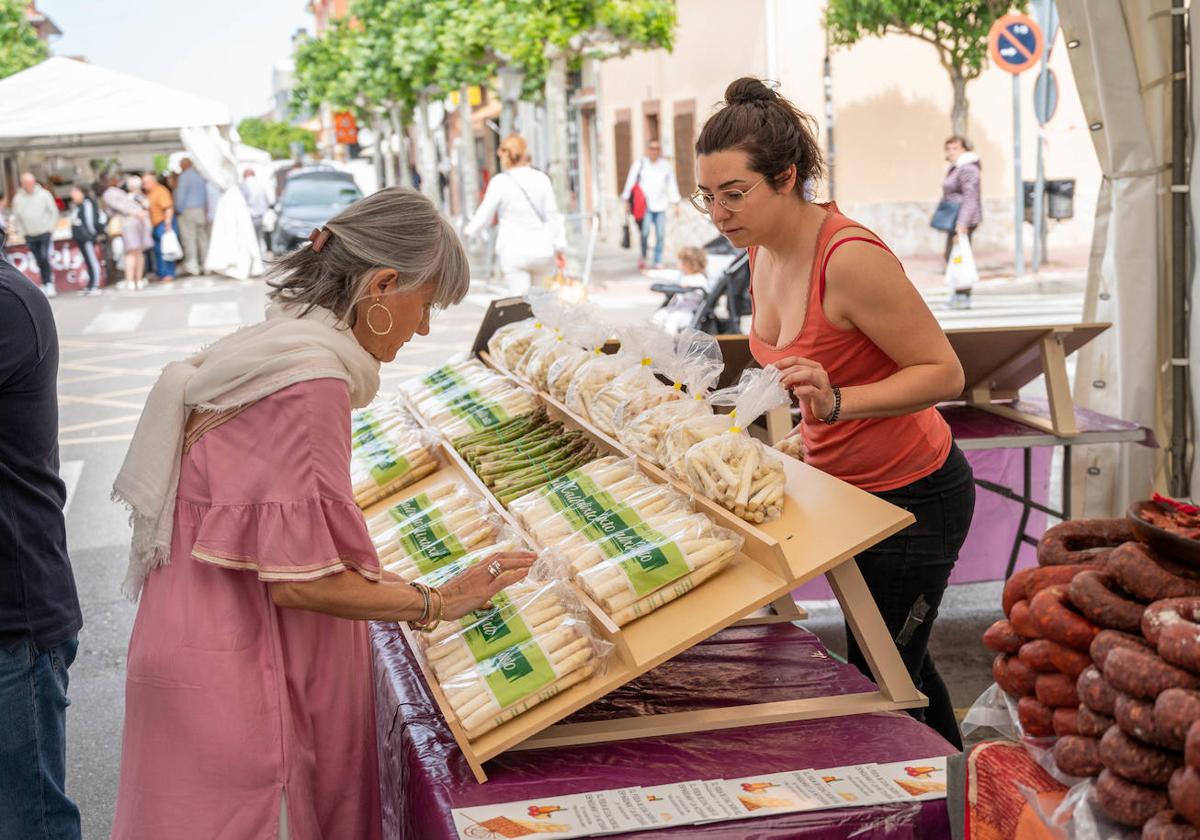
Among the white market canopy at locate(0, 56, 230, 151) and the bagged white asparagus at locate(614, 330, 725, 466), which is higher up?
the white market canopy at locate(0, 56, 230, 151)

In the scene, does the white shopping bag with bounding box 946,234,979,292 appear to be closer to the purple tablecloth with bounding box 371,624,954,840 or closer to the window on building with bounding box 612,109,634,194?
the purple tablecloth with bounding box 371,624,954,840

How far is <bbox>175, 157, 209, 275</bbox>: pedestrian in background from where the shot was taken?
24.6m

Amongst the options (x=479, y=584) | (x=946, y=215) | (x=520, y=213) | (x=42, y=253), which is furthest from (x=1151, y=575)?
(x=42, y=253)

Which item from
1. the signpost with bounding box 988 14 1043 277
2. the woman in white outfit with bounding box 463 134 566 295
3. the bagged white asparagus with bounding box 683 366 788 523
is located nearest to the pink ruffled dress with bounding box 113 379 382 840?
the bagged white asparagus with bounding box 683 366 788 523

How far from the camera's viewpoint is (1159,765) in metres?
1.46

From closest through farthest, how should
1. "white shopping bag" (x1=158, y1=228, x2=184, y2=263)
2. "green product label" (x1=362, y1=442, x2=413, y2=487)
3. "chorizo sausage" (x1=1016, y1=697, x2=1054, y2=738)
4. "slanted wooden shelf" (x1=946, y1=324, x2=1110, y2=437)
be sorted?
"chorizo sausage" (x1=1016, y1=697, x2=1054, y2=738) < "green product label" (x1=362, y1=442, x2=413, y2=487) < "slanted wooden shelf" (x1=946, y1=324, x2=1110, y2=437) < "white shopping bag" (x1=158, y1=228, x2=184, y2=263)

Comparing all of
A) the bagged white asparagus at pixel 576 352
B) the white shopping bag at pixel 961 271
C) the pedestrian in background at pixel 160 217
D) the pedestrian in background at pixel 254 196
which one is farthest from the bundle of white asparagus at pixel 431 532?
the pedestrian in background at pixel 254 196

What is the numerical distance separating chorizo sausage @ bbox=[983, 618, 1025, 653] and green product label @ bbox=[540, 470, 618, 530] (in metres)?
1.06

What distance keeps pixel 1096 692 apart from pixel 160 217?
84.0ft

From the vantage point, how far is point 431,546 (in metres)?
3.07

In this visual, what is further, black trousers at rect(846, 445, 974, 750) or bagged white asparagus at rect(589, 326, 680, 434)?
bagged white asparagus at rect(589, 326, 680, 434)

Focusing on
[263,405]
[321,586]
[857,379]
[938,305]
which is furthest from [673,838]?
[938,305]

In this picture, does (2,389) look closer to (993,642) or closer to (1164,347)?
(993,642)

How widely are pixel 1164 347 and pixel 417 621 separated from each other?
3.80 metres
